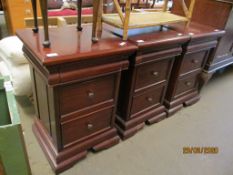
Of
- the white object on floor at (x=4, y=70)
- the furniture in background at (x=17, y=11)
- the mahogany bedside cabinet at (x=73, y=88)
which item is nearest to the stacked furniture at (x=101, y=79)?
the mahogany bedside cabinet at (x=73, y=88)

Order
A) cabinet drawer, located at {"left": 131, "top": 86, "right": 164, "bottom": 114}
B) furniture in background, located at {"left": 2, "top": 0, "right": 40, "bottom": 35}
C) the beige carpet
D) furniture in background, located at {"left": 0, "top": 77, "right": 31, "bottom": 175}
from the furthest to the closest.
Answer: furniture in background, located at {"left": 2, "top": 0, "right": 40, "bottom": 35} < cabinet drawer, located at {"left": 131, "top": 86, "right": 164, "bottom": 114} < the beige carpet < furniture in background, located at {"left": 0, "top": 77, "right": 31, "bottom": 175}

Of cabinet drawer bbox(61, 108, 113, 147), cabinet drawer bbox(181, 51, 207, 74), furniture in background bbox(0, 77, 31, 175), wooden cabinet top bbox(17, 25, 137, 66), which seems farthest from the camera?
cabinet drawer bbox(181, 51, 207, 74)

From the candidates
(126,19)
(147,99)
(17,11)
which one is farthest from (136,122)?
(17,11)

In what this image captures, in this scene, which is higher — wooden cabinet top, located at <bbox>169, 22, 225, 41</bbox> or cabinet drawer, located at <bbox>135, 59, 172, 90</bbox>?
wooden cabinet top, located at <bbox>169, 22, 225, 41</bbox>

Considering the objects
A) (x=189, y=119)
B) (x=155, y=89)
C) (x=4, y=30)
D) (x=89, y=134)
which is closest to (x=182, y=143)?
(x=189, y=119)

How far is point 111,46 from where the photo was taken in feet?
3.64

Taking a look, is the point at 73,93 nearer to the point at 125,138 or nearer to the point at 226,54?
the point at 125,138

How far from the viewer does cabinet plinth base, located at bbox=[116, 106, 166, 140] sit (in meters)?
1.49

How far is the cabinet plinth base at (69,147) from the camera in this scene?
1.21 m

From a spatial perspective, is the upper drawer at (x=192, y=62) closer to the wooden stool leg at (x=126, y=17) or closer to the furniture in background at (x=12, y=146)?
the wooden stool leg at (x=126, y=17)

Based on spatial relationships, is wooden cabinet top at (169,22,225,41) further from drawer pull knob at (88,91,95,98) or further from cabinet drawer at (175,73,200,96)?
drawer pull knob at (88,91,95,98)

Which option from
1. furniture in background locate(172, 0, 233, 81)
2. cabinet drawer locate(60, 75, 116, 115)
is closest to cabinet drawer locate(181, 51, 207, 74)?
furniture in background locate(172, 0, 233, 81)

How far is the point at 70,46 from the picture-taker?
103 centimetres

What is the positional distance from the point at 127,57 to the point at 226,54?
4.51 feet
